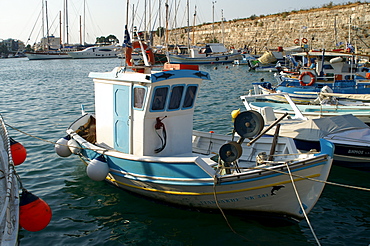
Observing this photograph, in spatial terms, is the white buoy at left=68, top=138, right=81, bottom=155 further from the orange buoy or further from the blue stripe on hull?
the blue stripe on hull

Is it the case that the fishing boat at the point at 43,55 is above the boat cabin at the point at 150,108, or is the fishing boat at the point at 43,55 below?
above

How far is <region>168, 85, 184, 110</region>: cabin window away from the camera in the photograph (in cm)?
848

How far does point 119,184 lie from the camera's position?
29.6 ft

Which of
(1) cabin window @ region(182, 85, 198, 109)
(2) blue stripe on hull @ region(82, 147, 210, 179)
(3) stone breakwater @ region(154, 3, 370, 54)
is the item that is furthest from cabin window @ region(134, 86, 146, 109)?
(3) stone breakwater @ region(154, 3, 370, 54)

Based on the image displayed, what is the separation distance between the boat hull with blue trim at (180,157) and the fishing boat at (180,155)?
0.06 ft

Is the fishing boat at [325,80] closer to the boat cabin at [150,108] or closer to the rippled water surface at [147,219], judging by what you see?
the rippled water surface at [147,219]

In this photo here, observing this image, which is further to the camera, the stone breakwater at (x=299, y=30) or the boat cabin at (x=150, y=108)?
the stone breakwater at (x=299, y=30)

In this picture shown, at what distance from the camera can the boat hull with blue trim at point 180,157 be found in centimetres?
708

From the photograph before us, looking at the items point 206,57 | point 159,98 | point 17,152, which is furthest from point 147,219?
point 206,57

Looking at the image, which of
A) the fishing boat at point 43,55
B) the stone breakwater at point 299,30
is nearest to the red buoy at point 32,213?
the stone breakwater at point 299,30

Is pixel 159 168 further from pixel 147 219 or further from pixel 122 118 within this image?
pixel 122 118

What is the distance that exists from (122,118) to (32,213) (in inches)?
118

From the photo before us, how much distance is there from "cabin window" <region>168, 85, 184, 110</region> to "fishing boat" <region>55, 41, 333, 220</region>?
0.07ft

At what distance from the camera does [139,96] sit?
834 cm
